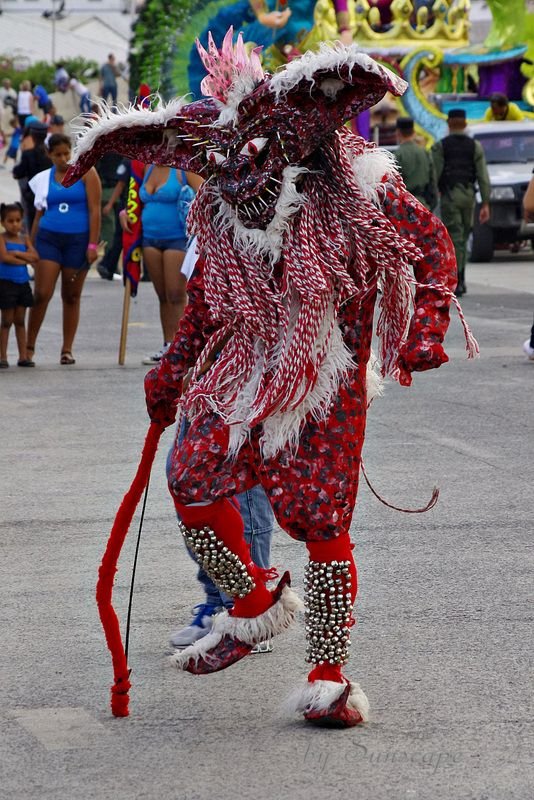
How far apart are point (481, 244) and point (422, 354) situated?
16372mm

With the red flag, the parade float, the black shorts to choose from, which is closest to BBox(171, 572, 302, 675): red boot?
the red flag

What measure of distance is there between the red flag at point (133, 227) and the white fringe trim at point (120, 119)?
6.37 metres

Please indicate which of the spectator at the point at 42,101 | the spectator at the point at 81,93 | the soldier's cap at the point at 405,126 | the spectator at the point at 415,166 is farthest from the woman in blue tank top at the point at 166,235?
the spectator at the point at 81,93

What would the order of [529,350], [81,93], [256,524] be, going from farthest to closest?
[81,93]
[529,350]
[256,524]

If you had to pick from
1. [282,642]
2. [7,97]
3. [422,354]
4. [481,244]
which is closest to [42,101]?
[7,97]

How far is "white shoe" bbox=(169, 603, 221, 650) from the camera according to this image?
4809mm

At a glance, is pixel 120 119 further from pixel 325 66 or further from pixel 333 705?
pixel 333 705

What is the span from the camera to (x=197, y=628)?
4.84 meters

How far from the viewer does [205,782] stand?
12.2 feet

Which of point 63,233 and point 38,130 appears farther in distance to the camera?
point 38,130

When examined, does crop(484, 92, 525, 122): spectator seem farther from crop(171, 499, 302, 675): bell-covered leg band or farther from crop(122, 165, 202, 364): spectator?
crop(171, 499, 302, 675): bell-covered leg band

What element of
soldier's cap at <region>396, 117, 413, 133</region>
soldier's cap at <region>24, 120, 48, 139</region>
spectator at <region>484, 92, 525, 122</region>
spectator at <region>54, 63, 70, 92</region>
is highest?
spectator at <region>54, 63, 70, 92</region>

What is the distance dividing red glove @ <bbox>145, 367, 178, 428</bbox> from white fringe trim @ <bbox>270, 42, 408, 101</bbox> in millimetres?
884

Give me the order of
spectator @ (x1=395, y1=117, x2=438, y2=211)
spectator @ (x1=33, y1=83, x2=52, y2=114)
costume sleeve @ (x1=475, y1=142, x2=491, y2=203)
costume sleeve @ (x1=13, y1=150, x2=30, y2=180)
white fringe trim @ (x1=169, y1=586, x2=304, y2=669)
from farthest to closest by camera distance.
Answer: spectator @ (x1=33, y1=83, x2=52, y2=114)
costume sleeve @ (x1=13, y1=150, x2=30, y2=180)
costume sleeve @ (x1=475, y1=142, x2=491, y2=203)
spectator @ (x1=395, y1=117, x2=438, y2=211)
white fringe trim @ (x1=169, y1=586, x2=304, y2=669)
